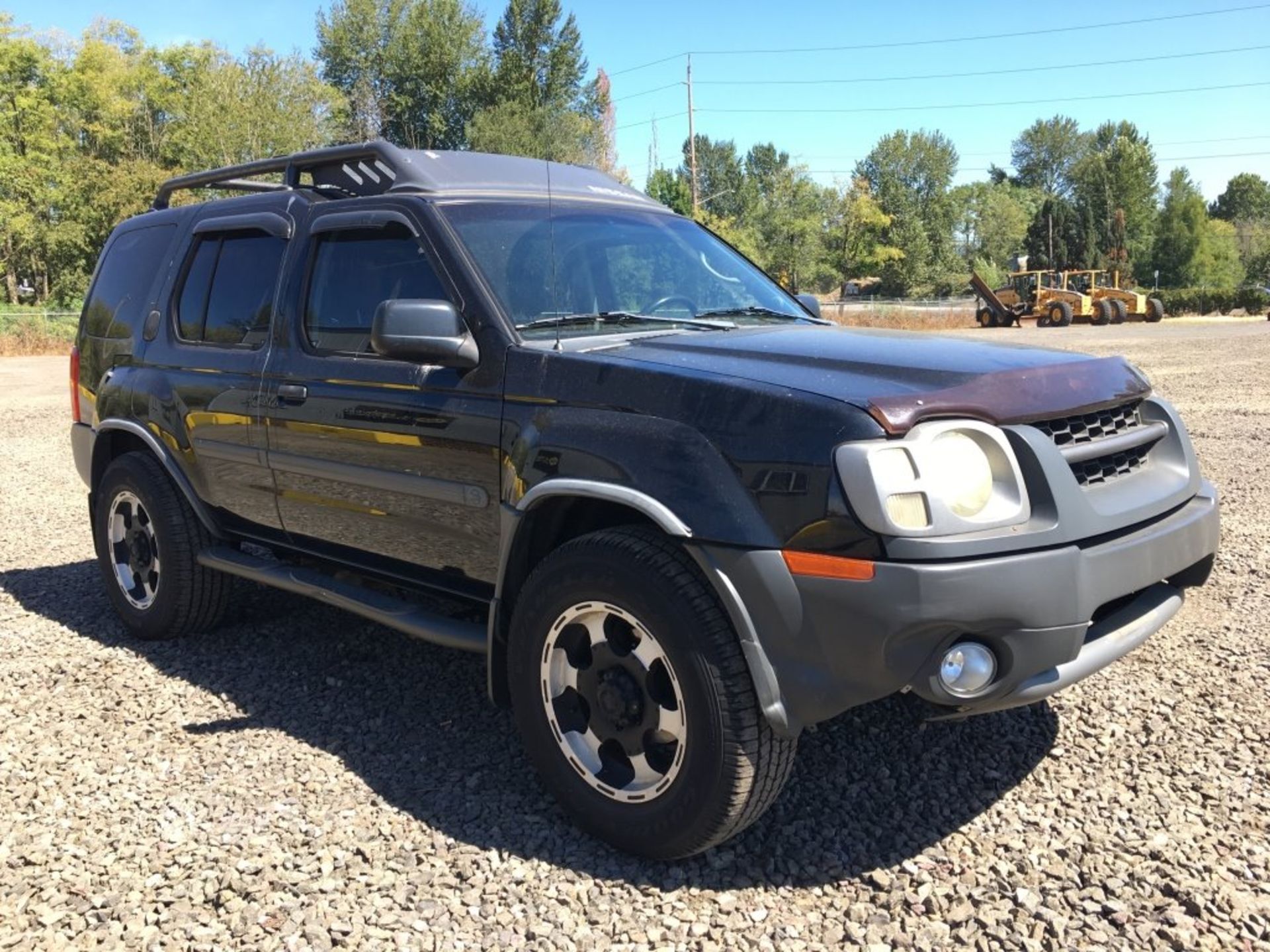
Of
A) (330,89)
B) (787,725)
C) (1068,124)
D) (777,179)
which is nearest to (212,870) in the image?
(787,725)

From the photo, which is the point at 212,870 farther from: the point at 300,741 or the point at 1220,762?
the point at 1220,762

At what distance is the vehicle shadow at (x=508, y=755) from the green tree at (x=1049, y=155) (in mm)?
125844

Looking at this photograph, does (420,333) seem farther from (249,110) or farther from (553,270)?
(249,110)

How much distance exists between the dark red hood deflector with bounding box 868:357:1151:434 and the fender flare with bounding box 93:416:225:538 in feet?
10.9

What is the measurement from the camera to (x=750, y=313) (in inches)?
156

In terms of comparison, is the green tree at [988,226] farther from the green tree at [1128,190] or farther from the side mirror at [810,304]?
the side mirror at [810,304]

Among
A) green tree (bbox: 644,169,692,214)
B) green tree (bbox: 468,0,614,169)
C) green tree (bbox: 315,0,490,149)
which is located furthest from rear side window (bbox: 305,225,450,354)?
green tree (bbox: 315,0,490,149)

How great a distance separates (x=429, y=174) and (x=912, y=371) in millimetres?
2055

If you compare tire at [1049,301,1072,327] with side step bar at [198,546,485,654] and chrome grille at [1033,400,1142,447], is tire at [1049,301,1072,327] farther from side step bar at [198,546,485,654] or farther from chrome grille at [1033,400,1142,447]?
side step bar at [198,546,485,654]

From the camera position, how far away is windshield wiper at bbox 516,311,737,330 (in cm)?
339

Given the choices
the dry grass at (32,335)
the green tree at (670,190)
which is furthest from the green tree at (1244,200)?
the dry grass at (32,335)

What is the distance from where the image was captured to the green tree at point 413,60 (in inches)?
2562

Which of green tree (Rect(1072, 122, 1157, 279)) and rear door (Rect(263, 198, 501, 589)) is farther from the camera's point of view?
green tree (Rect(1072, 122, 1157, 279))

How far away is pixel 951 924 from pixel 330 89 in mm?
58215
